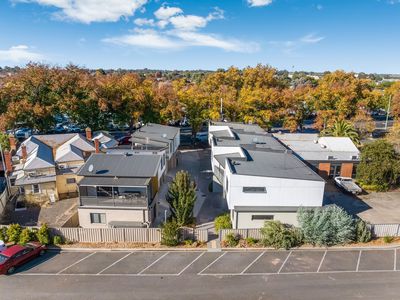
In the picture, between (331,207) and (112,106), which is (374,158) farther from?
(112,106)

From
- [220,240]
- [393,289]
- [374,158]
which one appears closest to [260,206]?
[220,240]

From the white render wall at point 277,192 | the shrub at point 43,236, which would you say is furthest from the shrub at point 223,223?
the shrub at point 43,236

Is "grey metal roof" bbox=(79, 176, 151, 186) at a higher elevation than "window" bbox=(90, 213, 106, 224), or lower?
higher

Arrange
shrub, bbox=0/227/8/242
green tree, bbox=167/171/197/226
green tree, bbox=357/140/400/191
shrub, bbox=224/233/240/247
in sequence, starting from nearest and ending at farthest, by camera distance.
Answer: shrub, bbox=0/227/8/242
shrub, bbox=224/233/240/247
green tree, bbox=167/171/197/226
green tree, bbox=357/140/400/191

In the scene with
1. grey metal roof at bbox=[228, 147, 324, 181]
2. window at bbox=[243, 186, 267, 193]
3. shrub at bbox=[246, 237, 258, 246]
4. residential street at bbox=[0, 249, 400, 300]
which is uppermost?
grey metal roof at bbox=[228, 147, 324, 181]

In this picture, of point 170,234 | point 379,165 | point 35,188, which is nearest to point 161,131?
point 35,188

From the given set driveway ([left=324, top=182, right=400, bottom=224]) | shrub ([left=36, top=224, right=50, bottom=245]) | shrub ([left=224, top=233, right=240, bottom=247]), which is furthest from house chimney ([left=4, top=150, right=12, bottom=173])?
driveway ([left=324, top=182, right=400, bottom=224])

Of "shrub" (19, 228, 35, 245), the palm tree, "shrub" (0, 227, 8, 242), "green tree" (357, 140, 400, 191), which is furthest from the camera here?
the palm tree

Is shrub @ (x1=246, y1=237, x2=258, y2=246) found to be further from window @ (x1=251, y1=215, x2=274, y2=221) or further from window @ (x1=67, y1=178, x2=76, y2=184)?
window @ (x1=67, y1=178, x2=76, y2=184)

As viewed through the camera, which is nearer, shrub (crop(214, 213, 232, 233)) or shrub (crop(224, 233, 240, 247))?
shrub (crop(224, 233, 240, 247))
